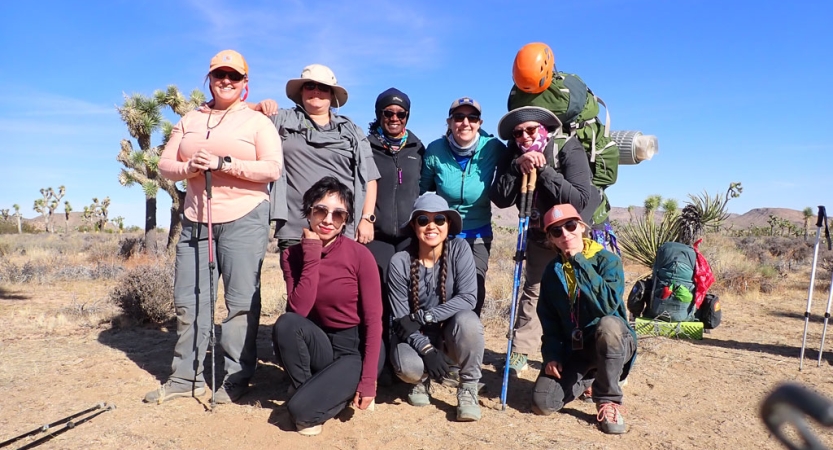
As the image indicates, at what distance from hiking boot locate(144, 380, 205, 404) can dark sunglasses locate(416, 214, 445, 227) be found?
2.08m

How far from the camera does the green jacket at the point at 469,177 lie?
14.2ft

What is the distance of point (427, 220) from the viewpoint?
3926 mm

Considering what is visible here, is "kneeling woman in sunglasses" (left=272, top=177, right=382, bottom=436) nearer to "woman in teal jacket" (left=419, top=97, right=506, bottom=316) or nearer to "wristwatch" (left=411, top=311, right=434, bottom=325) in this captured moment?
"wristwatch" (left=411, top=311, right=434, bottom=325)

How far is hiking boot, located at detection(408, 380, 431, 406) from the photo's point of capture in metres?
3.99

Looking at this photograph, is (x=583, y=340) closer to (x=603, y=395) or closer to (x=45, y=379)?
(x=603, y=395)

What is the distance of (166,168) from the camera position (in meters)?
3.92

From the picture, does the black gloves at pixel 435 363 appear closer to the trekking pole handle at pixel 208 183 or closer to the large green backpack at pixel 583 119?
the large green backpack at pixel 583 119

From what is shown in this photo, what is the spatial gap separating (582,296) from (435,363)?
1.12m

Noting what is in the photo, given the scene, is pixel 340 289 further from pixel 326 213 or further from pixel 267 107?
pixel 267 107

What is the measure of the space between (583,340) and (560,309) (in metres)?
0.27

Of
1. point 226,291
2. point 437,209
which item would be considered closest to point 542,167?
point 437,209

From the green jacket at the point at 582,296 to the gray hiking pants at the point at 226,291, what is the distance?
2.12 meters

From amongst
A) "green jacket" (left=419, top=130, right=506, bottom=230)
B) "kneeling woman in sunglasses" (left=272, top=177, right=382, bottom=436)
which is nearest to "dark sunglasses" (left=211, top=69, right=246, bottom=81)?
"kneeling woman in sunglasses" (left=272, top=177, right=382, bottom=436)

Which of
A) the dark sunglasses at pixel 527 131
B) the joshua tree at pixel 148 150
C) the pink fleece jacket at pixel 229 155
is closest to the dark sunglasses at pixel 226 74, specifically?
the pink fleece jacket at pixel 229 155
